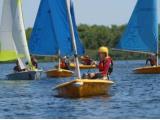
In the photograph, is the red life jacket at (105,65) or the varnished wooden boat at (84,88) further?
the red life jacket at (105,65)

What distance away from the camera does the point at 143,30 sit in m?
49.7

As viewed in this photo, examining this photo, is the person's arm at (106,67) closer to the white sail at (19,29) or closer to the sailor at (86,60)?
the white sail at (19,29)

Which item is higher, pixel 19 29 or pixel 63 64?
pixel 19 29

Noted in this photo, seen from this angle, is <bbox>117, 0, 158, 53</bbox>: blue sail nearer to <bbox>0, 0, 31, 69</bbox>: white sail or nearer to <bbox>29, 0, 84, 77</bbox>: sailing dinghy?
<bbox>29, 0, 84, 77</bbox>: sailing dinghy

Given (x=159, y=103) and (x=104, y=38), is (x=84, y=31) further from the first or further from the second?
(x=159, y=103)

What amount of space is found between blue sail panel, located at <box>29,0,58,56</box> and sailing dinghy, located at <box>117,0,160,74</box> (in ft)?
18.3

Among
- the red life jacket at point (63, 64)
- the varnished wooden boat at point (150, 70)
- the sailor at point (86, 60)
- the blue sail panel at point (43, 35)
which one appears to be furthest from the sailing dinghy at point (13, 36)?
the sailor at point (86, 60)

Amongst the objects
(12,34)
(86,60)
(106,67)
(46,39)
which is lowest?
(86,60)

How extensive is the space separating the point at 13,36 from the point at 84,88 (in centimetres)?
1884

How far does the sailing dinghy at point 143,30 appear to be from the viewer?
49.0 m

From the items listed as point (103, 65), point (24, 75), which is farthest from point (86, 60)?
point (103, 65)

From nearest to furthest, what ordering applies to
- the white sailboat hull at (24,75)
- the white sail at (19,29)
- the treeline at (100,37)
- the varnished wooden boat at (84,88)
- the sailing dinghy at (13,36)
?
the varnished wooden boat at (84,88)
the white sailboat hull at (24,75)
the sailing dinghy at (13,36)
the white sail at (19,29)
the treeline at (100,37)

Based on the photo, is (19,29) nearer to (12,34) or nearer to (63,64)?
(12,34)

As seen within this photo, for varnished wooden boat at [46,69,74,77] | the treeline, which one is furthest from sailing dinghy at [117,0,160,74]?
the treeline
